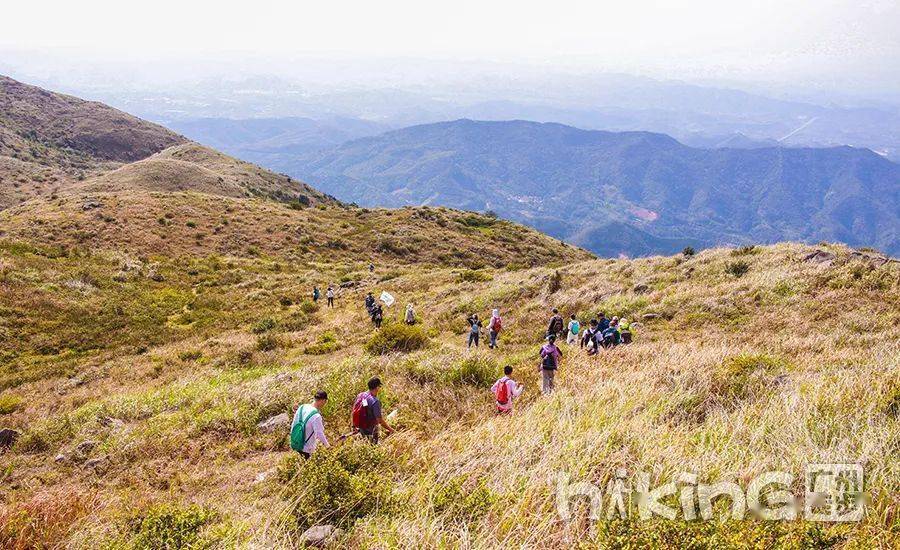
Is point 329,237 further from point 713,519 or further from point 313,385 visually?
point 713,519

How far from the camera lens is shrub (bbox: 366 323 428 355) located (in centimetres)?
1786

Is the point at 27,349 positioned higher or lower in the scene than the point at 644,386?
lower

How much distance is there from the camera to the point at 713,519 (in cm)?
370

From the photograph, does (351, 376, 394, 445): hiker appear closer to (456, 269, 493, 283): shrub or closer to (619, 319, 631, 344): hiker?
(619, 319, 631, 344): hiker

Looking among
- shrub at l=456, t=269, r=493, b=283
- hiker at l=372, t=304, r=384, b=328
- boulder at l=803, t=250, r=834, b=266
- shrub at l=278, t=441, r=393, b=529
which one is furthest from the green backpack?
shrub at l=456, t=269, r=493, b=283

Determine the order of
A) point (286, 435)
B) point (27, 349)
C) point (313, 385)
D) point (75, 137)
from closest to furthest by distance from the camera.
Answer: point (286, 435)
point (313, 385)
point (27, 349)
point (75, 137)

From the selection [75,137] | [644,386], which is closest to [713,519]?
[644,386]

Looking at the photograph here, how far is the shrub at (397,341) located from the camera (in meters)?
17.9

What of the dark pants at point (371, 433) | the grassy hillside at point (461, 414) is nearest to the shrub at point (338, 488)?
the grassy hillside at point (461, 414)

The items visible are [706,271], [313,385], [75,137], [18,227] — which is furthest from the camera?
[75,137]

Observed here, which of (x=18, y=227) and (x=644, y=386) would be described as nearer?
(x=644, y=386)

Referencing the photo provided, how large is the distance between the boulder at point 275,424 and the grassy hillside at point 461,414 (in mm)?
176

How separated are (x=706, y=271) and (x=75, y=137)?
154553mm

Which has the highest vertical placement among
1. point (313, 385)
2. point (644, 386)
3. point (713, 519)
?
point (713, 519)
